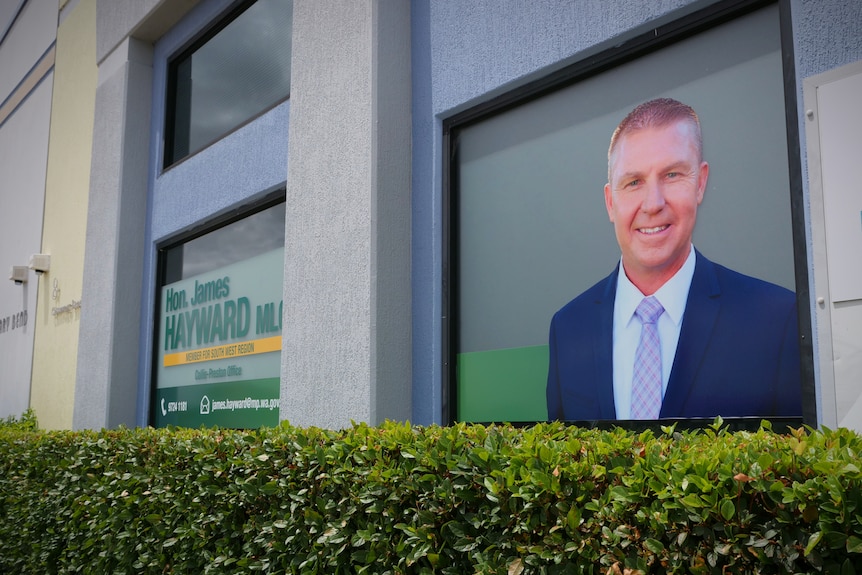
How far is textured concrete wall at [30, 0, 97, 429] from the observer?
476 inches

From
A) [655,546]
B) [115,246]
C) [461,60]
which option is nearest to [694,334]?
[655,546]

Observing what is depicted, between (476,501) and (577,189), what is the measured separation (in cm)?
267

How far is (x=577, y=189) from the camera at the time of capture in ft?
17.7

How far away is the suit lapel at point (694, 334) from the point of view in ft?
15.1

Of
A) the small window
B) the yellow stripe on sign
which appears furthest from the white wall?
the yellow stripe on sign

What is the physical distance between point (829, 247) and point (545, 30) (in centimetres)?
252

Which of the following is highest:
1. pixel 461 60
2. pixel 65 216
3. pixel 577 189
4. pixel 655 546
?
pixel 65 216

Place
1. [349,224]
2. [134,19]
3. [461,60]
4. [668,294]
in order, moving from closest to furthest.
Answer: [668,294] < [461,60] < [349,224] < [134,19]

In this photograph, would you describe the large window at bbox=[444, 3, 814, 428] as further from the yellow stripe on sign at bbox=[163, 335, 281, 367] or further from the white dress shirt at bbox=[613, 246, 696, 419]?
the yellow stripe on sign at bbox=[163, 335, 281, 367]

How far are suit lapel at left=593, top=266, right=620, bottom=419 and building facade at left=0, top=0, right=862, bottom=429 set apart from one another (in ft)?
0.74

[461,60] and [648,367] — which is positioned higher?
[461,60]

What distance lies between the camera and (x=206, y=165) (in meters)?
9.59

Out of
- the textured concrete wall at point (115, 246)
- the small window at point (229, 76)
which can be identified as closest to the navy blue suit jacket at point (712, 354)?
the small window at point (229, 76)

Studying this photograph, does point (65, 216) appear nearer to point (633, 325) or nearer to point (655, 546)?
point (633, 325)
